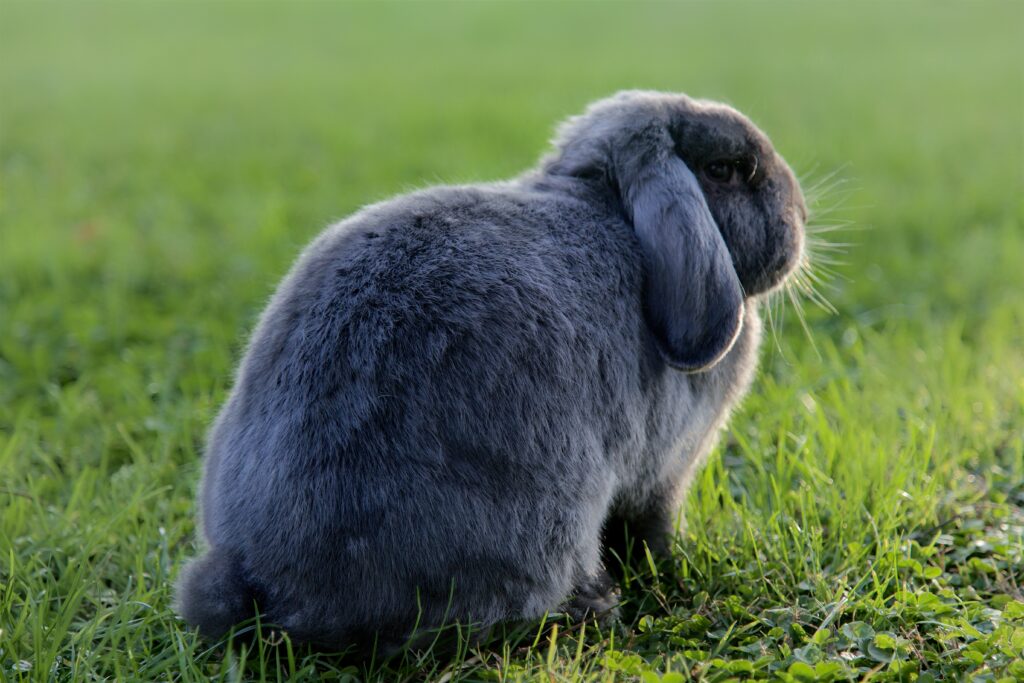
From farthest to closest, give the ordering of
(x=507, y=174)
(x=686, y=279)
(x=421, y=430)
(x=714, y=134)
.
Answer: (x=507, y=174) → (x=714, y=134) → (x=686, y=279) → (x=421, y=430)

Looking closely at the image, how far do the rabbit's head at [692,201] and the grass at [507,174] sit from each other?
2.05 feet

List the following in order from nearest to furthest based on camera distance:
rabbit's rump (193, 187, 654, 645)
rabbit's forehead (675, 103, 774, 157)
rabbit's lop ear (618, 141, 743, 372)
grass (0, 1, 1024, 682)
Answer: rabbit's rump (193, 187, 654, 645) < grass (0, 1, 1024, 682) < rabbit's lop ear (618, 141, 743, 372) < rabbit's forehead (675, 103, 774, 157)

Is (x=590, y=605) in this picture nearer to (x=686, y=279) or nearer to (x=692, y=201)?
(x=686, y=279)

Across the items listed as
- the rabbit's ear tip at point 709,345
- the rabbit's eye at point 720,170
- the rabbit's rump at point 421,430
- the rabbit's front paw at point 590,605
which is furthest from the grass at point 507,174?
the rabbit's eye at point 720,170

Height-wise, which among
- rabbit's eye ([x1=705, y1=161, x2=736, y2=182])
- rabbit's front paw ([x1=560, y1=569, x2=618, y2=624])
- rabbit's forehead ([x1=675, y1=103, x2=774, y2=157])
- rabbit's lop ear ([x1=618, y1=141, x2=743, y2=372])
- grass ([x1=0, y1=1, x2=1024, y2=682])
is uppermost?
rabbit's forehead ([x1=675, y1=103, x2=774, y2=157])

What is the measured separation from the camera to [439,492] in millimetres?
2396

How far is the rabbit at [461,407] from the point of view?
7.84 ft

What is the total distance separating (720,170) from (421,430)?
1335 mm

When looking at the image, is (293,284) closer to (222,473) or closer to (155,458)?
(222,473)

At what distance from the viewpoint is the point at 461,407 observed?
245cm

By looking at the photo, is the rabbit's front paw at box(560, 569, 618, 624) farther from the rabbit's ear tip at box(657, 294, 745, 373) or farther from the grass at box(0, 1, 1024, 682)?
the rabbit's ear tip at box(657, 294, 745, 373)

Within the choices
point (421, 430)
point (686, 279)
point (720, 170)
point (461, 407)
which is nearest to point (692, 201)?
point (686, 279)

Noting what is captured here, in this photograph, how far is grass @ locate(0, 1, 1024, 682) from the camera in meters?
2.61

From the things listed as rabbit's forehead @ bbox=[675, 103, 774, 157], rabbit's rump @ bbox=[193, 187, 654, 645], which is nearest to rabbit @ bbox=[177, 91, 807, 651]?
rabbit's rump @ bbox=[193, 187, 654, 645]
